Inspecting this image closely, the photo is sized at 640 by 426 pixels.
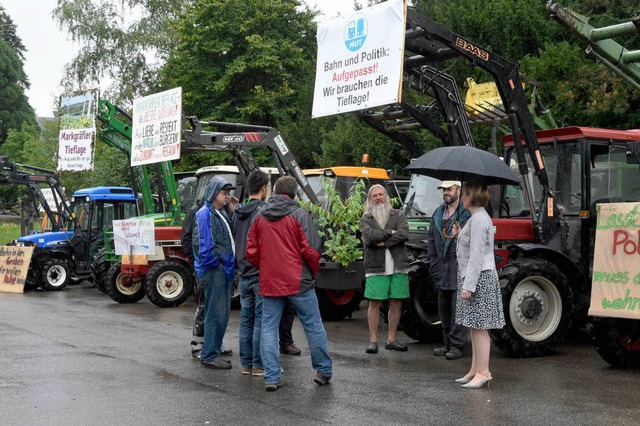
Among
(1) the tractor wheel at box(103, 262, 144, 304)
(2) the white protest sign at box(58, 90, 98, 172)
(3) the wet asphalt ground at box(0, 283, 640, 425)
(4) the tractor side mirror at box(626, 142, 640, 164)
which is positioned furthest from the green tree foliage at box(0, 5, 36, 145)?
(4) the tractor side mirror at box(626, 142, 640, 164)

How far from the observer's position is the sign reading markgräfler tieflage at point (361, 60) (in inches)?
441

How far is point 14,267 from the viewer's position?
73.6 feet

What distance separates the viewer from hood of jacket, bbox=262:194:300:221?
8.29m

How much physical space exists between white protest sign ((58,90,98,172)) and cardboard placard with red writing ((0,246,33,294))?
230 cm

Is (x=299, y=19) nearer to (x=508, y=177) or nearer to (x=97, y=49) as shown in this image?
(x=97, y=49)

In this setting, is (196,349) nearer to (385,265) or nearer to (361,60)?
(385,265)

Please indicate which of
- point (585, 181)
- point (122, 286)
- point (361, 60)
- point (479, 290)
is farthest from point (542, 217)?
point (122, 286)

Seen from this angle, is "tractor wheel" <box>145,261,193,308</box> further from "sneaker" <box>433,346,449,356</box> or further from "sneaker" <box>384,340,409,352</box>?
"sneaker" <box>433,346,449,356</box>

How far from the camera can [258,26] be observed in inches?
1474

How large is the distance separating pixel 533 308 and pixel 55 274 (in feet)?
50.7

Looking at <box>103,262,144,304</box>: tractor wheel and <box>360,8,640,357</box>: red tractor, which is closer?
<box>360,8,640,357</box>: red tractor

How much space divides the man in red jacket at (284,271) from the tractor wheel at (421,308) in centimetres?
301

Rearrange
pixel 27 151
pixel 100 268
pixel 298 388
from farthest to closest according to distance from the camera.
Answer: pixel 27 151
pixel 100 268
pixel 298 388

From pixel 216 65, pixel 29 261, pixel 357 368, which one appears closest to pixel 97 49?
pixel 216 65
